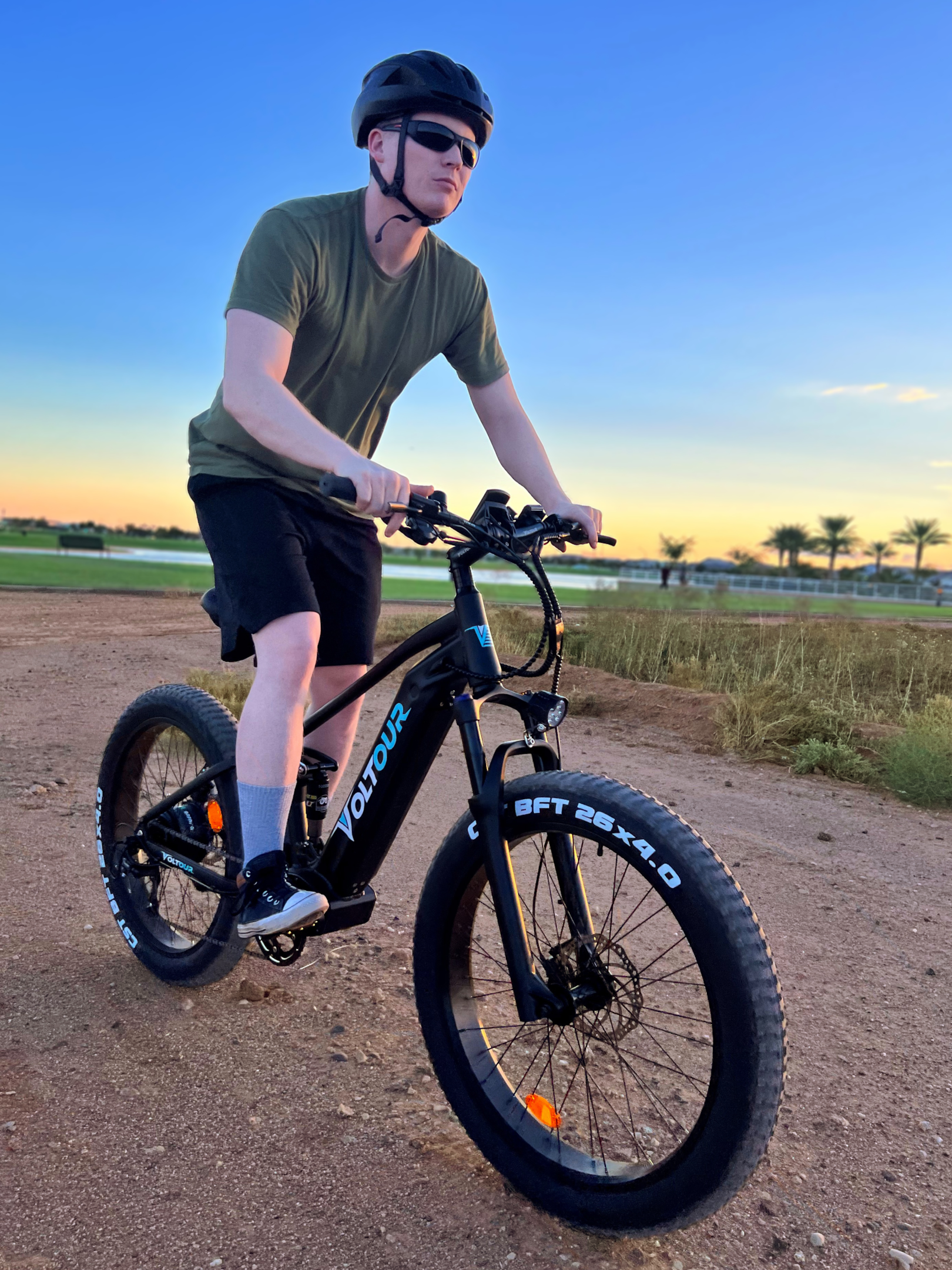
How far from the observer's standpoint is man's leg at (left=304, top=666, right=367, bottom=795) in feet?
9.43

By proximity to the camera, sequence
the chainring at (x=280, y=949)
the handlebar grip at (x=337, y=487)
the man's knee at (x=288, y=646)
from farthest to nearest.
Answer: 1. the chainring at (x=280, y=949)
2. the man's knee at (x=288, y=646)
3. the handlebar grip at (x=337, y=487)

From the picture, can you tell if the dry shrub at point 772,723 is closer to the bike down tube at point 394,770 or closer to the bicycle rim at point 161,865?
the bicycle rim at point 161,865

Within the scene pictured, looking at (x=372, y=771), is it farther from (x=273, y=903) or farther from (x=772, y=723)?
(x=772, y=723)

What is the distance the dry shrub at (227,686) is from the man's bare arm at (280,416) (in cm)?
494

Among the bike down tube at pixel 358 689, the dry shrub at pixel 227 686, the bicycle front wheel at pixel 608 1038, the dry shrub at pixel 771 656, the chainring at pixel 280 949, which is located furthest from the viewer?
the dry shrub at pixel 771 656

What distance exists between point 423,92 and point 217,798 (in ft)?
6.53

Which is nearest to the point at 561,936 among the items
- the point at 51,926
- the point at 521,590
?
the point at 51,926

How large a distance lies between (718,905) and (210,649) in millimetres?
10573

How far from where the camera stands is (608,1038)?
2057 mm

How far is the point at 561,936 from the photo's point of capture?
2180mm

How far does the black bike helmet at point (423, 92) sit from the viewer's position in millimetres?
2254

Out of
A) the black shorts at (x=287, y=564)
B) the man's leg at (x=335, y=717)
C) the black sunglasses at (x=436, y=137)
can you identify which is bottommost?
the man's leg at (x=335, y=717)

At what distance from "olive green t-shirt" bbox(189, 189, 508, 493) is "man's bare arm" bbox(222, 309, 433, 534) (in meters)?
0.06

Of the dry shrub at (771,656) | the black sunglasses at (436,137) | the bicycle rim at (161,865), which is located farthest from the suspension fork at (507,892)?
the dry shrub at (771,656)
